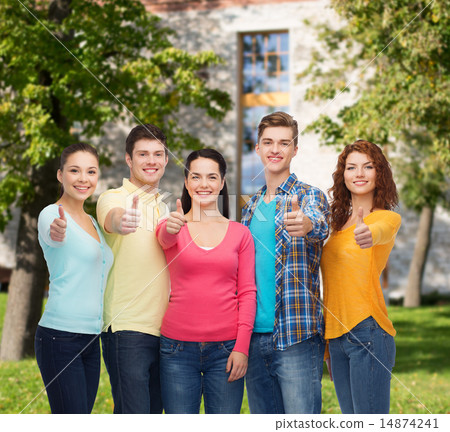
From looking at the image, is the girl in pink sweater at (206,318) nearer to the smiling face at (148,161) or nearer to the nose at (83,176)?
the smiling face at (148,161)

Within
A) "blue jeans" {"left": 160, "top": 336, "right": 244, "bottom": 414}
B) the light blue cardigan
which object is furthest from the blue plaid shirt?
the light blue cardigan

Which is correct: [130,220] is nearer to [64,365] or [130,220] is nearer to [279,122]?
[64,365]

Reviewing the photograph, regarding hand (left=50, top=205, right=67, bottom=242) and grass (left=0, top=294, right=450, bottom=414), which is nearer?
hand (left=50, top=205, right=67, bottom=242)

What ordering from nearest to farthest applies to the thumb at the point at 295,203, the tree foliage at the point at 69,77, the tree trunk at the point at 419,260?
the thumb at the point at 295,203 → the tree foliage at the point at 69,77 → the tree trunk at the point at 419,260

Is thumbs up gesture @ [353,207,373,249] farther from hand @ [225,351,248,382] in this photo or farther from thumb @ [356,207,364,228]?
hand @ [225,351,248,382]

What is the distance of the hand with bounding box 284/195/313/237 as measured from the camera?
83.8 inches

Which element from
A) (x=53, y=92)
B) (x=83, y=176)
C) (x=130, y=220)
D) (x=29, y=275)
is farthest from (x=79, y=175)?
(x=29, y=275)

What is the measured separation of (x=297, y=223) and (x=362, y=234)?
249 mm

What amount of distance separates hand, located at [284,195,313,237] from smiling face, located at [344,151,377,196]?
14.2 inches

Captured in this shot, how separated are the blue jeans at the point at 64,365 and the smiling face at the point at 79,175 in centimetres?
53

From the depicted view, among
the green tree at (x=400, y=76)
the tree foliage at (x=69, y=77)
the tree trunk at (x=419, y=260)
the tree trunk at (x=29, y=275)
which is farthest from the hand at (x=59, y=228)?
the tree trunk at (x=419, y=260)

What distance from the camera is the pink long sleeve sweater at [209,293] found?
7.22ft

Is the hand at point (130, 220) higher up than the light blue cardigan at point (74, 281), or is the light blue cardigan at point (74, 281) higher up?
the hand at point (130, 220)

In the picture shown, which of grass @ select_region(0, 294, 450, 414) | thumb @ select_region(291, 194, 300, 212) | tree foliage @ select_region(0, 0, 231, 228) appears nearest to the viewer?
thumb @ select_region(291, 194, 300, 212)
